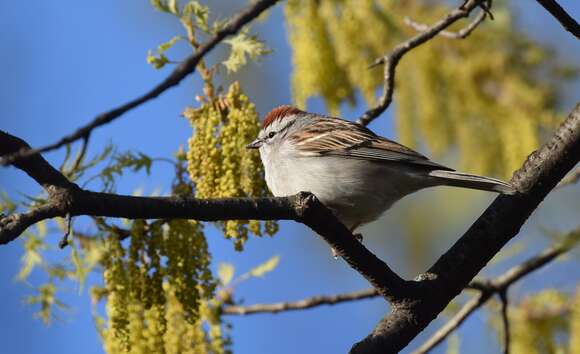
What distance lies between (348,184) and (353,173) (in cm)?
8

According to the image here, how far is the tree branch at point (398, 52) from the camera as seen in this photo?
347 centimetres

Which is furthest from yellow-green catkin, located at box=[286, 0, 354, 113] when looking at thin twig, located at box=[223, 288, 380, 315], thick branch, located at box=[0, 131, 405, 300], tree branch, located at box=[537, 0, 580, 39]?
thick branch, located at box=[0, 131, 405, 300]

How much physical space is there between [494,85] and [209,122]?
8.00ft

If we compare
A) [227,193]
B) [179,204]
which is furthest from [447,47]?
[179,204]

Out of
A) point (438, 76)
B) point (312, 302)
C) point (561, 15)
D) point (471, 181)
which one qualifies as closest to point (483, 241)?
point (471, 181)

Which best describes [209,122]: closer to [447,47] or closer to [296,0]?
[296,0]

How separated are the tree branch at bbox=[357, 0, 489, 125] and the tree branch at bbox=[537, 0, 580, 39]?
2.11ft

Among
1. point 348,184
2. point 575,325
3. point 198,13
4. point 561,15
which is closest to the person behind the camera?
point 561,15

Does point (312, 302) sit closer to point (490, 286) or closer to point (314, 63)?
point (490, 286)

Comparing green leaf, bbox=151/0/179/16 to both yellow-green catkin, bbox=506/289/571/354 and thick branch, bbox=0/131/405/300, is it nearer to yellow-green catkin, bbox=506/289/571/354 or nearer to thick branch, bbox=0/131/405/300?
thick branch, bbox=0/131/405/300

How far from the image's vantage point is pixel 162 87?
1932mm

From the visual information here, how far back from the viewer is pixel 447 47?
5152 millimetres

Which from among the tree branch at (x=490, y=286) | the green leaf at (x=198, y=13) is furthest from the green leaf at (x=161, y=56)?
the tree branch at (x=490, y=286)

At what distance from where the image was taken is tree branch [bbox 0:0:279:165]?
1.85 metres
